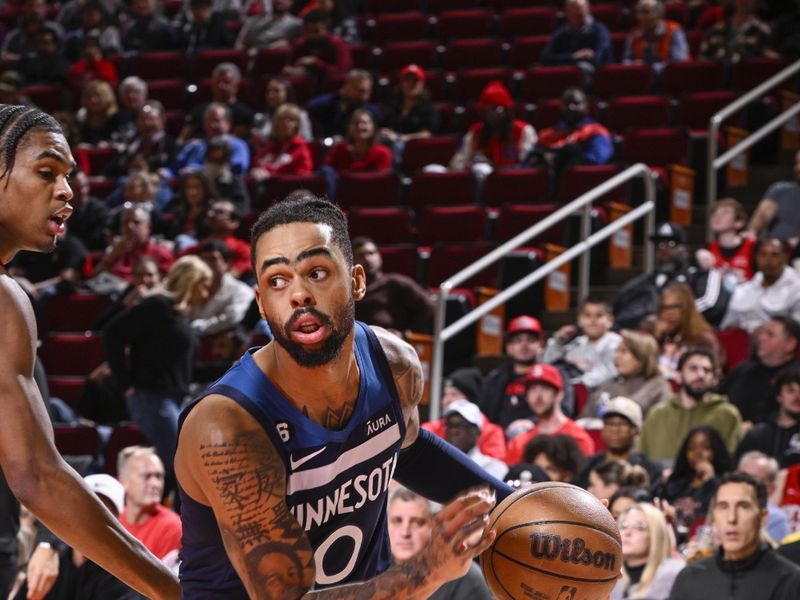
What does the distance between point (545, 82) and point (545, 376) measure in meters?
4.53

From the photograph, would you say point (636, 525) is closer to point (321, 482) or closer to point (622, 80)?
point (321, 482)

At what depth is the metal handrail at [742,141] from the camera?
1041 centimetres

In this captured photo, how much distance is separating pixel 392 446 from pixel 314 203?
605 mm

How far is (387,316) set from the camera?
880cm

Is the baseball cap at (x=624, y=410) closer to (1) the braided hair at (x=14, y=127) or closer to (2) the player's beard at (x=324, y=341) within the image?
(2) the player's beard at (x=324, y=341)

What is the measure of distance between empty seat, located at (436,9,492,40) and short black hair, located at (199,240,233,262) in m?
4.66

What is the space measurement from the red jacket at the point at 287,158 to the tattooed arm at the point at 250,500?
851 cm

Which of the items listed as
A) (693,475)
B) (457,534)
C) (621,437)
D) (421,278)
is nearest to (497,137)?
(421,278)

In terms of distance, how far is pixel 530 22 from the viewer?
1320 cm

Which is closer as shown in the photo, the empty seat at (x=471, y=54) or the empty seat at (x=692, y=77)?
the empty seat at (x=692, y=77)

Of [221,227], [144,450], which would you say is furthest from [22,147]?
[221,227]

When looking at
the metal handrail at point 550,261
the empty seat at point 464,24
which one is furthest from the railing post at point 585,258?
the empty seat at point 464,24

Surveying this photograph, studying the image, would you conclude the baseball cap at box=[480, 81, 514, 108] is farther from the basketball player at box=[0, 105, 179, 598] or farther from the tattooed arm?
the tattooed arm

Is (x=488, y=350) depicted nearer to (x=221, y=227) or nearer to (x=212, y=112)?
(x=221, y=227)
